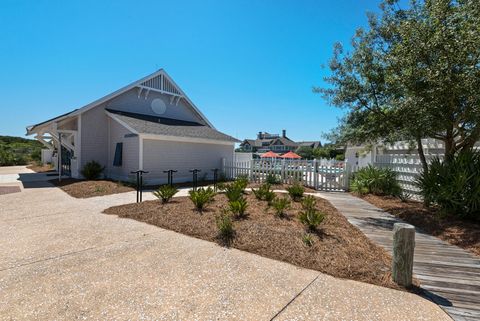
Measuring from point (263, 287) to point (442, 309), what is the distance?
6.56ft

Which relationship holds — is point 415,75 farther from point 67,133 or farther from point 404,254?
point 67,133

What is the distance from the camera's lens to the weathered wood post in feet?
Result: 10.0

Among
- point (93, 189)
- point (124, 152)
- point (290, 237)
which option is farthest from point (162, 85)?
point (290, 237)

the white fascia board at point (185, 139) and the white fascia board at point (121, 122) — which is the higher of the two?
the white fascia board at point (121, 122)

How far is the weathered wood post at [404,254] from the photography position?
3.06 metres

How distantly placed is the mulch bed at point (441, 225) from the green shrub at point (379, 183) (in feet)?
4.89

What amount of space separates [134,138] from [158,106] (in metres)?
5.00

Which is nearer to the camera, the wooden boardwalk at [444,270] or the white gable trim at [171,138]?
the wooden boardwalk at [444,270]

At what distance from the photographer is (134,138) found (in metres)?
12.7

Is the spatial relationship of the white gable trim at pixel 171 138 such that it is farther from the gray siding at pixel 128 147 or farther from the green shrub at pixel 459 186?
the green shrub at pixel 459 186

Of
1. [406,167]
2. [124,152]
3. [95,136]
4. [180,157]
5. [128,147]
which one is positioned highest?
[95,136]

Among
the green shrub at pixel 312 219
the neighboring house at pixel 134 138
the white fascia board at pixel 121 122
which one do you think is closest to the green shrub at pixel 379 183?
the green shrub at pixel 312 219

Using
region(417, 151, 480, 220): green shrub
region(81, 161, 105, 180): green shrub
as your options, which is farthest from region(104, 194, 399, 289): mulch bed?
region(81, 161, 105, 180): green shrub

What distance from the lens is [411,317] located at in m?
2.51
